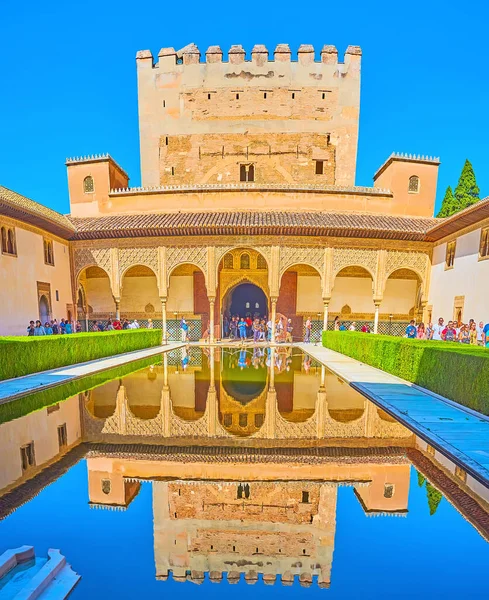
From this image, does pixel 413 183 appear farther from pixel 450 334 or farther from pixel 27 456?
pixel 27 456

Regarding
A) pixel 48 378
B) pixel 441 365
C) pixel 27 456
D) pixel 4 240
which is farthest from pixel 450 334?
pixel 4 240

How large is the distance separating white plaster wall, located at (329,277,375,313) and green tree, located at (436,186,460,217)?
13.4m

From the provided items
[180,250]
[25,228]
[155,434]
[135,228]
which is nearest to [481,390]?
[155,434]

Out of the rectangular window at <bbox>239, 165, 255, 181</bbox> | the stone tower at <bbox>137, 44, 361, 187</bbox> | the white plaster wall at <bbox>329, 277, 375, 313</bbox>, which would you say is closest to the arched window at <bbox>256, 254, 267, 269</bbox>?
the white plaster wall at <bbox>329, 277, 375, 313</bbox>

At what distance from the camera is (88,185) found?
17156 millimetres

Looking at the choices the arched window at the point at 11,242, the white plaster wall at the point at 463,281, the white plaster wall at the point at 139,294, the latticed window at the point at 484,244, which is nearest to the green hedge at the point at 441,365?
the white plaster wall at the point at 463,281

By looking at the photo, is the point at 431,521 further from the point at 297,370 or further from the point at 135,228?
the point at 135,228

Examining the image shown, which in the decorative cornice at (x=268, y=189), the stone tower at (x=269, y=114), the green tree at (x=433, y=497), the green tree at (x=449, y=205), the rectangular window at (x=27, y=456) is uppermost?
the stone tower at (x=269, y=114)

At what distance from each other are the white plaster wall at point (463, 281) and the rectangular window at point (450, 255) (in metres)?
0.20

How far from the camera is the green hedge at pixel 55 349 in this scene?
6.93 metres

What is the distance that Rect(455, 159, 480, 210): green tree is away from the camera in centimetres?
2573

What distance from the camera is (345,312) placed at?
57.0ft

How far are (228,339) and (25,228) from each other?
32.2 feet

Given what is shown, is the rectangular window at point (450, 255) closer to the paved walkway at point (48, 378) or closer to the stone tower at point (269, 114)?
the stone tower at point (269, 114)
